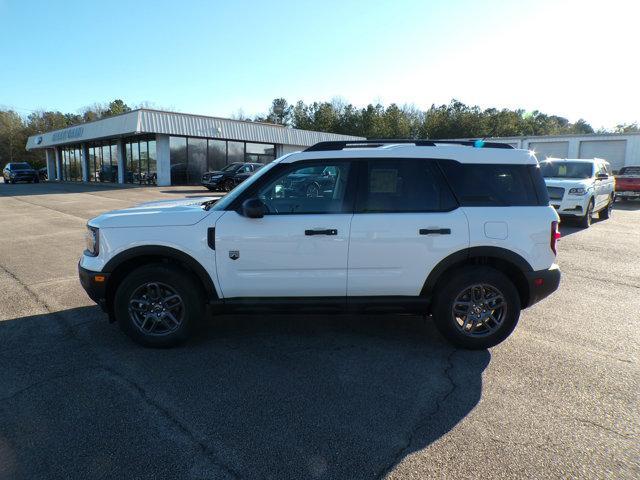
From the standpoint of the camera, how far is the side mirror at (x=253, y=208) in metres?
3.85

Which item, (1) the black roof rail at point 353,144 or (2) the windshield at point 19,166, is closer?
→ (1) the black roof rail at point 353,144

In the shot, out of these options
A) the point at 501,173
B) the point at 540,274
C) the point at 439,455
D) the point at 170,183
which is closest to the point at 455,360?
the point at 540,274

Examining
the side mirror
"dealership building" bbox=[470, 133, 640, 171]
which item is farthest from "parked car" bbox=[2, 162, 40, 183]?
the side mirror

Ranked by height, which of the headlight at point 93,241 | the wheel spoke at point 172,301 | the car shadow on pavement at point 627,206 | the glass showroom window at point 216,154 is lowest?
the car shadow on pavement at point 627,206

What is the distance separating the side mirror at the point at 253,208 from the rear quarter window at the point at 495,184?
1782 millimetres

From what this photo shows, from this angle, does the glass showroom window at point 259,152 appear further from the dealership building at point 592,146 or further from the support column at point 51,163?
the support column at point 51,163

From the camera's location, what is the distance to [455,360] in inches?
159

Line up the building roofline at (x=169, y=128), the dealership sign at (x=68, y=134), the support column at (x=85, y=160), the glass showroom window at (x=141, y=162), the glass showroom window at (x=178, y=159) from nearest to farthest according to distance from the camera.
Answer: the building roofline at (x=169, y=128) → the glass showroom window at (x=178, y=159) → the glass showroom window at (x=141, y=162) → the dealership sign at (x=68, y=134) → the support column at (x=85, y=160)

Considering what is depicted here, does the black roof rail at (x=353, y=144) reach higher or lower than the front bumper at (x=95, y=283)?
higher

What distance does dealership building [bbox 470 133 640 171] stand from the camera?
2908 cm

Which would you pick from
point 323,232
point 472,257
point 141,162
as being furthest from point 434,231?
point 141,162

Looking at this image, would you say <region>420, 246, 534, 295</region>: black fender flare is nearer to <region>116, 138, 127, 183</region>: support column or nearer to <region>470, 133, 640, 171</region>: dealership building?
<region>470, 133, 640, 171</region>: dealership building

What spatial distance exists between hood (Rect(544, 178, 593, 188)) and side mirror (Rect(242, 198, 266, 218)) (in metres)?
10.5

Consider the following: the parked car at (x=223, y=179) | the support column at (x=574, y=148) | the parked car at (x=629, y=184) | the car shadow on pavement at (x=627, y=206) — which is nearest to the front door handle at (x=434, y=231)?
the car shadow on pavement at (x=627, y=206)
